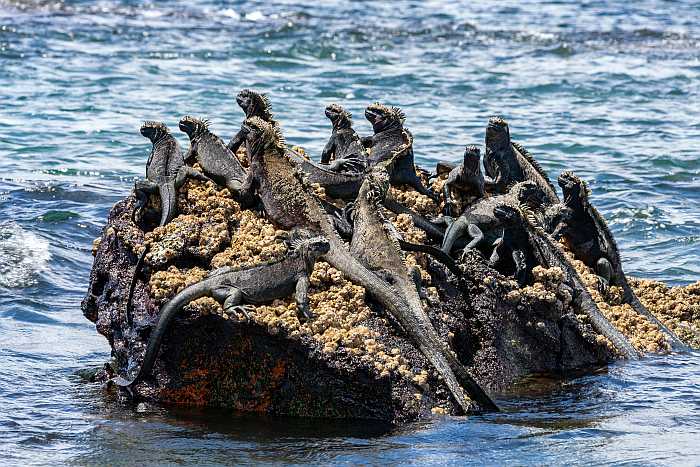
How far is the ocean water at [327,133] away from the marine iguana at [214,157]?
1431 millimetres

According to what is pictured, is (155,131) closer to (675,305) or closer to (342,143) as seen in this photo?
(342,143)

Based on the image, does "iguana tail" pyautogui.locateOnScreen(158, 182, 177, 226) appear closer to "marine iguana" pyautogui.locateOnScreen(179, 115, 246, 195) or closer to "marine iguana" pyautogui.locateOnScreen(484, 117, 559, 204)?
"marine iguana" pyautogui.locateOnScreen(179, 115, 246, 195)

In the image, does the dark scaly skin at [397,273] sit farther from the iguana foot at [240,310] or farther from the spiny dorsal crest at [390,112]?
the spiny dorsal crest at [390,112]

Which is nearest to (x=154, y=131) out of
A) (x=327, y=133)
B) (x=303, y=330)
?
(x=303, y=330)

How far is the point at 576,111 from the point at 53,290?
9903 millimetres

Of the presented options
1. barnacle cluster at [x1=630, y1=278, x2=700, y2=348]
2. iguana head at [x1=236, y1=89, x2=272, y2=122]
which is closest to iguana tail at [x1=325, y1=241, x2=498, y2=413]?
iguana head at [x1=236, y1=89, x2=272, y2=122]

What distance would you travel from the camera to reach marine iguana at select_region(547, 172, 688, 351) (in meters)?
7.41

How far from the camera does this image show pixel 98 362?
22.9ft

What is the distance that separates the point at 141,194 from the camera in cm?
627

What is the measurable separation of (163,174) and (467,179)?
2008 millimetres

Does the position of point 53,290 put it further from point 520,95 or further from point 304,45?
point 304,45

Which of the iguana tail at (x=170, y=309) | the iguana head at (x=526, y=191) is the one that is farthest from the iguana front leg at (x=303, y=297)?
the iguana head at (x=526, y=191)

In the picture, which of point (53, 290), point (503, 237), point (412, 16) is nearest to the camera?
point (503, 237)

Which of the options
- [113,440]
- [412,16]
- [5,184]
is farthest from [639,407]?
[412,16]
